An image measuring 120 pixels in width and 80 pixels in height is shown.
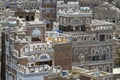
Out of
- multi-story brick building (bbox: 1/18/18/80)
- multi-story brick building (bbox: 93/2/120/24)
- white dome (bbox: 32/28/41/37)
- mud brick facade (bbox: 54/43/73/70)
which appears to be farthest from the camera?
multi-story brick building (bbox: 93/2/120/24)

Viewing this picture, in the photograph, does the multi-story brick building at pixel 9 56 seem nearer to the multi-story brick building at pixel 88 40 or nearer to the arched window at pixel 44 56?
the arched window at pixel 44 56

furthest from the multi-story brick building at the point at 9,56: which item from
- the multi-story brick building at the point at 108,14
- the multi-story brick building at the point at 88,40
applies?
the multi-story brick building at the point at 108,14

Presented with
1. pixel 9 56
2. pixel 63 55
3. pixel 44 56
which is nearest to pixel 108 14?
pixel 63 55

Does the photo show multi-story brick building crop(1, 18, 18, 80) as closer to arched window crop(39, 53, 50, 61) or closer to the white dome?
arched window crop(39, 53, 50, 61)

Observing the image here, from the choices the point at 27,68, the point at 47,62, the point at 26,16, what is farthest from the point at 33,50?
the point at 26,16

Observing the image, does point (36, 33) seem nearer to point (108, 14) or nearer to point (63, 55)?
point (63, 55)

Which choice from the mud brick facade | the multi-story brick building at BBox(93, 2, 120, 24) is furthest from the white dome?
the multi-story brick building at BBox(93, 2, 120, 24)

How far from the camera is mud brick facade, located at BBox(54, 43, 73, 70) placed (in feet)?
176

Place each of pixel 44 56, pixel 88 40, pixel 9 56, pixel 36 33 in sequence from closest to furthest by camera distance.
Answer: pixel 9 56 < pixel 44 56 < pixel 36 33 < pixel 88 40

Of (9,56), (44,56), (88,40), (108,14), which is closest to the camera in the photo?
(9,56)

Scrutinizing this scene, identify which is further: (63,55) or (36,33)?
(36,33)

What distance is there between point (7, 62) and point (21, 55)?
3.23 meters

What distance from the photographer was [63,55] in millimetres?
54375

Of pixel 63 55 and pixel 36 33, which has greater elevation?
pixel 36 33
